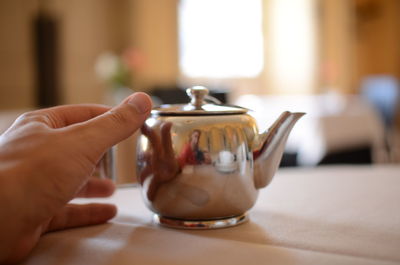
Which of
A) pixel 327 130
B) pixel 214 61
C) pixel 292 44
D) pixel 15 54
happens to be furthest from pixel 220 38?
pixel 327 130

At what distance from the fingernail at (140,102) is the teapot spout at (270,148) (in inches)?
4.7

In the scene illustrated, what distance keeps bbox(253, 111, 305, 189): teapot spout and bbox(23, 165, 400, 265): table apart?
0.16 ft

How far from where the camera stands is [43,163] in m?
0.36

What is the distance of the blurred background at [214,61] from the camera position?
2.09m

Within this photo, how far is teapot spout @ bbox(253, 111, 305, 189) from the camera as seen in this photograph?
1.55 ft

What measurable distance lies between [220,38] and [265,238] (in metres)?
3.72

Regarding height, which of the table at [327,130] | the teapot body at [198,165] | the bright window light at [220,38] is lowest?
the table at [327,130]

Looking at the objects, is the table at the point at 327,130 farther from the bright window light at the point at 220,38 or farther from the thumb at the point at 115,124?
the bright window light at the point at 220,38

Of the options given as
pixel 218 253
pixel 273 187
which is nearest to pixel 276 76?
pixel 273 187

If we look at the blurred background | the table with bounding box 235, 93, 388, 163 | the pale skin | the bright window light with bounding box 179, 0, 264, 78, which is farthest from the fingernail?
the bright window light with bounding box 179, 0, 264, 78

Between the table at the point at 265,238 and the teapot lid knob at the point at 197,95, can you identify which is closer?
the table at the point at 265,238

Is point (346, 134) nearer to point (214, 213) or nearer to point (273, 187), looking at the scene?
point (273, 187)

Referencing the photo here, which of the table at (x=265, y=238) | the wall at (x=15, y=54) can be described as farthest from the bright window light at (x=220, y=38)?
the table at (x=265, y=238)

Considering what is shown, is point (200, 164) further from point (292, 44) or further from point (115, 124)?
point (292, 44)
